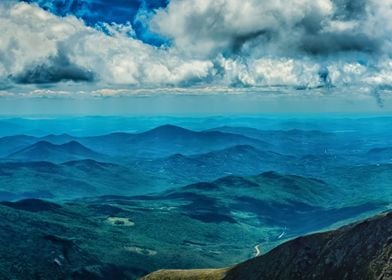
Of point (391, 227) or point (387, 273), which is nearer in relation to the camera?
point (387, 273)

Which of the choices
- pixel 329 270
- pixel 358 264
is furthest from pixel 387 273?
pixel 329 270

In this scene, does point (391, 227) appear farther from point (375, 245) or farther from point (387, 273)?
point (387, 273)

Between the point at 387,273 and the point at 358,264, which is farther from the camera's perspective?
the point at 358,264

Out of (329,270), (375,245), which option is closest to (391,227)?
(375,245)

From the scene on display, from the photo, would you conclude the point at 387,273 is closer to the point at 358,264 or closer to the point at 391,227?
the point at 358,264

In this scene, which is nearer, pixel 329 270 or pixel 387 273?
pixel 387 273

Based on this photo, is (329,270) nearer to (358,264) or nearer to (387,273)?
(358,264)

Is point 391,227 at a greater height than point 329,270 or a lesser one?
greater
